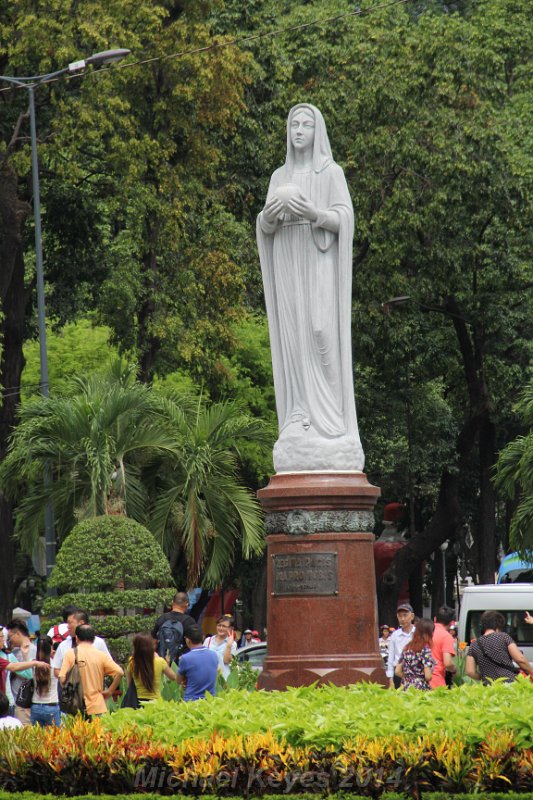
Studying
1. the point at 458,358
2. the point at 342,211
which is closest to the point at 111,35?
the point at 458,358

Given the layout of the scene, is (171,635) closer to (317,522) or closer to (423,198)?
(317,522)

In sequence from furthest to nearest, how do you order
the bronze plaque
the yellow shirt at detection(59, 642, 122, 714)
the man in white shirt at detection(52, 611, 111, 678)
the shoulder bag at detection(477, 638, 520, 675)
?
the man in white shirt at detection(52, 611, 111, 678) < the yellow shirt at detection(59, 642, 122, 714) < the bronze plaque < the shoulder bag at detection(477, 638, 520, 675)

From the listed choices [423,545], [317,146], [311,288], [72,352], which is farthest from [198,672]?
[72,352]

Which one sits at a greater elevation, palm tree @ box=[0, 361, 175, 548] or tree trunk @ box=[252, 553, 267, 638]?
palm tree @ box=[0, 361, 175, 548]

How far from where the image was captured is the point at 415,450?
34.3 meters

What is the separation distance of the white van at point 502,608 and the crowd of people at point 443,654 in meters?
7.16

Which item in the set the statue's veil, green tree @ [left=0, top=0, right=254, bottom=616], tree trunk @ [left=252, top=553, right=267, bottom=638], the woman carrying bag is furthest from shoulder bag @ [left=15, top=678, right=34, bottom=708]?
tree trunk @ [left=252, top=553, right=267, bottom=638]

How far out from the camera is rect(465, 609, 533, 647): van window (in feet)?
78.7

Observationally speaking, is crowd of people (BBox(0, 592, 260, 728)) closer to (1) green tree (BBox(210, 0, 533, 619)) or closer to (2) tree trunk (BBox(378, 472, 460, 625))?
(1) green tree (BBox(210, 0, 533, 619))

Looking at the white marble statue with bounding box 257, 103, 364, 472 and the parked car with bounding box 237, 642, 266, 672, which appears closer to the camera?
the white marble statue with bounding box 257, 103, 364, 472

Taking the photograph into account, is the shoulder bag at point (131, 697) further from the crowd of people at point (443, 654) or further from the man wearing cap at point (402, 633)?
the man wearing cap at point (402, 633)

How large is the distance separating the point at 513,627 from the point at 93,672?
1250 cm

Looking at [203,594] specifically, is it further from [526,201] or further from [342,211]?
[342,211]

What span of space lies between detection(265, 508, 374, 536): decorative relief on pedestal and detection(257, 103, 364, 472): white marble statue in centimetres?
68
